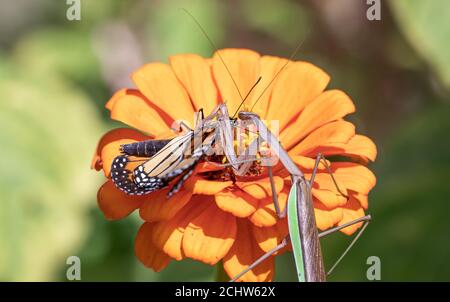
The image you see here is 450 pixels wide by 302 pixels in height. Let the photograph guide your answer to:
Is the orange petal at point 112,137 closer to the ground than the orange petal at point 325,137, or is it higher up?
higher up

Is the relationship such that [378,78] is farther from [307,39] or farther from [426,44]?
[426,44]

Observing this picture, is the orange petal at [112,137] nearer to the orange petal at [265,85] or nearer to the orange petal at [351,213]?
the orange petal at [265,85]

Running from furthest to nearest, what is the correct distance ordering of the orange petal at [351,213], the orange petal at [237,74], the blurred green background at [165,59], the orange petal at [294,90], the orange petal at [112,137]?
the blurred green background at [165,59] → the orange petal at [237,74] → the orange petal at [294,90] → the orange petal at [112,137] → the orange petal at [351,213]

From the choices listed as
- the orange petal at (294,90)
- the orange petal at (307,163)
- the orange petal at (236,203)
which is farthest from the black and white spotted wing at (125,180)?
the orange petal at (294,90)

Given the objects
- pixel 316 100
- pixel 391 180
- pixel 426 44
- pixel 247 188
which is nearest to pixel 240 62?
pixel 316 100

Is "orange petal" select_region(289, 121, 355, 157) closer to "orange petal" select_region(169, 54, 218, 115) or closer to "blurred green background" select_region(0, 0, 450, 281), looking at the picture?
"orange petal" select_region(169, 54, 218, 115)

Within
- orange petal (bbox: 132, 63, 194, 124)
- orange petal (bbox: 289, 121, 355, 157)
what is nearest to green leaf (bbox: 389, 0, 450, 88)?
orange petal (bbox: 289, 121, 355, 157)
